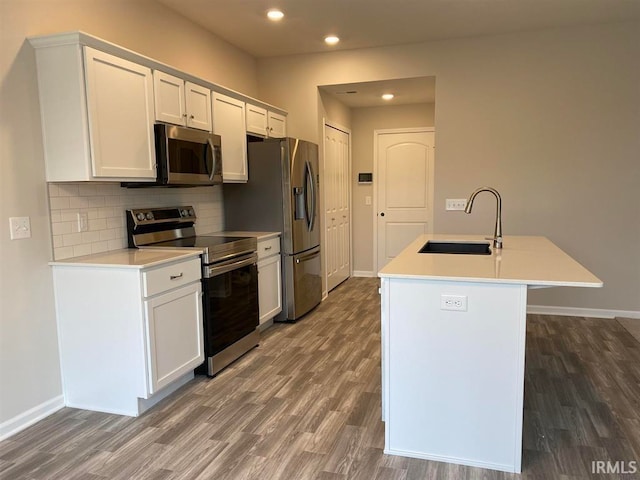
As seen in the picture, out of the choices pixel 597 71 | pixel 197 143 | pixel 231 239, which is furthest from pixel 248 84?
pixel 597 71

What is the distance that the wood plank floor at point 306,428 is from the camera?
2.12 meters

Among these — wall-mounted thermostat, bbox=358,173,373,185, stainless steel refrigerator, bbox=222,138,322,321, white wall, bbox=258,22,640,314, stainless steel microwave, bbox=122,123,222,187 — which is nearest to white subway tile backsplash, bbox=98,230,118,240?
stainless steel microwave, bbox=122,123,222,187

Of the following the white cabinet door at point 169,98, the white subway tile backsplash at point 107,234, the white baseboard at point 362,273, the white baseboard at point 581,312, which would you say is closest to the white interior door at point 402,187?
the white baseboard at point 362,273

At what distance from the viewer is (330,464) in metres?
2.16

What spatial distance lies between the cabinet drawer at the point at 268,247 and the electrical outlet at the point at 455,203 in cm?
177

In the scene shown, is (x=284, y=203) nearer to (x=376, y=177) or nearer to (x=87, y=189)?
(x=87, y=189)

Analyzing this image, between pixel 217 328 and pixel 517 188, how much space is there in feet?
10.3

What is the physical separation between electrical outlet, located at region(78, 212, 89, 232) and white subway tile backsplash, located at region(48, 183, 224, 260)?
20 mm

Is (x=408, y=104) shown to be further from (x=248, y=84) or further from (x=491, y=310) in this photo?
(x=491, y=310)

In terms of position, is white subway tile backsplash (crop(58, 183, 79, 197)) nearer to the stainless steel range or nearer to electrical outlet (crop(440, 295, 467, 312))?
the stainless steel range

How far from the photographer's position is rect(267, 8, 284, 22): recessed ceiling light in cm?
372

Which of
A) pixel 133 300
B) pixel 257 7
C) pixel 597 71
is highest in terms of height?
pixel 257 7

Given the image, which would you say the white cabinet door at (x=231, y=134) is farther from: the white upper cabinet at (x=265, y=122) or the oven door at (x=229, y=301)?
the oven door at (x=229, y=301)

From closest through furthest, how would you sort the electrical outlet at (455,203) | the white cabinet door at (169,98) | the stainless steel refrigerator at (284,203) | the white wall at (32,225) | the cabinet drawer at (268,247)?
1. the white wall at (32,225)
2. the white cabinet door at (169,98)
3. the cabinet drawer at (268,247)
4. the stainless steel refrigerator at (284,203)
5. the electrical outlet at (455,203)
